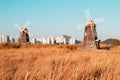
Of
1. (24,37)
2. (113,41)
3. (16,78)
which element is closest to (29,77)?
(16,78)

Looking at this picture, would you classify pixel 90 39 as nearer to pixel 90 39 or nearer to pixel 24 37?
pixel 90 39

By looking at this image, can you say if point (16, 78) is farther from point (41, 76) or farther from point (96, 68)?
point (96, 68)

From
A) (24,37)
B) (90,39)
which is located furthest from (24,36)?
(90,39)

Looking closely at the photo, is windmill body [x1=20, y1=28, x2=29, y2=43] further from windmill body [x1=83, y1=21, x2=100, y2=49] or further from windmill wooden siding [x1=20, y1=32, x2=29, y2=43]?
windmill body [x1=83, y1=21, x2=100, y2=49]

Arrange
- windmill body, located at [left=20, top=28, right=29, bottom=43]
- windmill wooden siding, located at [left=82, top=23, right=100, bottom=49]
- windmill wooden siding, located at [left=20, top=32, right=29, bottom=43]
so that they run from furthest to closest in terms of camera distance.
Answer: windmill body, located at [left=20, top=28, right=29, bottom=43], windmill wooden siding, located at [left=20, top=32, right=29, bottom=43], windmill wooden siding, located at [left=82, top=23, right=100, bottom=49]

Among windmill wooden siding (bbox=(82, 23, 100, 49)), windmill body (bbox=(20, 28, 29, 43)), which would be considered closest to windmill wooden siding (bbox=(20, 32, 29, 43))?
windmill body (bbox=(20, 28, 29, 43))

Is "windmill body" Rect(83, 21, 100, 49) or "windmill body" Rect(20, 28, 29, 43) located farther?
"windmill body" Rect(20, 28, 29, 43)

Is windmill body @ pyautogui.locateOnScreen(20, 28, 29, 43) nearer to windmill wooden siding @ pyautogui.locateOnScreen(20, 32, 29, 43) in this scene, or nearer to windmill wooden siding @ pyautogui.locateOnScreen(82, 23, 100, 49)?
windmill wooden siding @ pyautogui.locateOnScreen(20, 32, 29, 43)

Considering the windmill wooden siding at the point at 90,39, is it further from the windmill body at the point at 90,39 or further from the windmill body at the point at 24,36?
the windmill body at the point at 24,36

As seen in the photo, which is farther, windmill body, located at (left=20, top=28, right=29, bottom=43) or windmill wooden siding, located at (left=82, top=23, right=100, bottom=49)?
windmill body, located at (left=20, top=28, right=29, bottom=43)

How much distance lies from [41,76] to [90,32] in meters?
37.3

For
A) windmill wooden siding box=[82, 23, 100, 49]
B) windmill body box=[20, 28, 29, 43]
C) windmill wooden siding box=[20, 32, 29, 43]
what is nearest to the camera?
windmill wooden siding box=[82, 23, 100, 49]

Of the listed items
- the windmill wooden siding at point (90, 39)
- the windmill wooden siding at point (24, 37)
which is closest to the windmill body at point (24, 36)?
the windmill wooden siding at point (24, 37)

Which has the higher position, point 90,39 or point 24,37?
point 24,37
